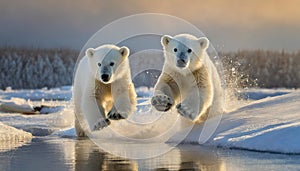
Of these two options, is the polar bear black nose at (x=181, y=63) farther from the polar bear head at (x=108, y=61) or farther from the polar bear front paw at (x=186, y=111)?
the polar bear head at (x=108, y=61)

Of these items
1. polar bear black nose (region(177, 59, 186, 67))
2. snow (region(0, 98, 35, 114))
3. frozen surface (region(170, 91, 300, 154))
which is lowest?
frozen surface (region(170, 91, 300, 154))

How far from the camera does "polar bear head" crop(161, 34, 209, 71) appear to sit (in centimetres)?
861

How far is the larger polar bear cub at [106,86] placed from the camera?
806 cm

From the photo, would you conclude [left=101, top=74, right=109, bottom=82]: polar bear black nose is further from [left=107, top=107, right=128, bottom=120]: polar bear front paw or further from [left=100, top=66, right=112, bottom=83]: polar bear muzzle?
[left=107, top=107, right=128, bottom=120]: polar bear front paw

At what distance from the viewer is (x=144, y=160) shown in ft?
22.2

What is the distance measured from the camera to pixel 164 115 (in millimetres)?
10172

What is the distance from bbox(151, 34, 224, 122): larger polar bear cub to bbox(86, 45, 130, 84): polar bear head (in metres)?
0.59

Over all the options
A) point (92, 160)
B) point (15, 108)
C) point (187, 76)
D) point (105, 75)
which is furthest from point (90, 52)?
point (15, 108)

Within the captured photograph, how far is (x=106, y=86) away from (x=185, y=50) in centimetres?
127

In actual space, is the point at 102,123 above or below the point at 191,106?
below

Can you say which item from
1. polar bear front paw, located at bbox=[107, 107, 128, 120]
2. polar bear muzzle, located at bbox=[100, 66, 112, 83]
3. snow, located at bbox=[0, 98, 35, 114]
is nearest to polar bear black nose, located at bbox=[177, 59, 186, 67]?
polar bear muzzle, located at bbox=[100, 66, 112, 83]

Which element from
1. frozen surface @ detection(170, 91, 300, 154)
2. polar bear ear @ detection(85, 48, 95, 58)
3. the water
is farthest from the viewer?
polar bear ear @ detection(85, 48, 95, 58)

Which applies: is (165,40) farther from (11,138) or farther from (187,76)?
(11,138)

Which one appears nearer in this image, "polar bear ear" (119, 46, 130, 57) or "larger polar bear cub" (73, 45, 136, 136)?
"larger polar bear cub" (73, 45, 136, 136)
